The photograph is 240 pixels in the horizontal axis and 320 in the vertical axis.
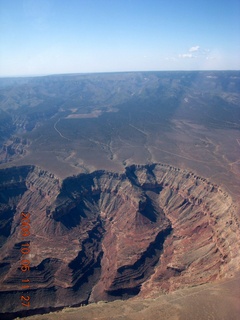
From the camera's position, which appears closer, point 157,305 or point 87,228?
point 157,305

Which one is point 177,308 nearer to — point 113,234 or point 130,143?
point 113,234

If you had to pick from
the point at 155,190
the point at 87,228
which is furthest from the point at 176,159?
the point at 87,228

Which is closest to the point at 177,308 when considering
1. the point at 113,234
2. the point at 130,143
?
the point at 113,234

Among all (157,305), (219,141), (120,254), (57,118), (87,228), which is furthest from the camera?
(57,118)

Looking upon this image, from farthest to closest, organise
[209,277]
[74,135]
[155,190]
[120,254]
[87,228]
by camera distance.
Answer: [74,135]
[155,190]
[87,228]
[120,254]
[209,277]

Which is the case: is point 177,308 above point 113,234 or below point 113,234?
above

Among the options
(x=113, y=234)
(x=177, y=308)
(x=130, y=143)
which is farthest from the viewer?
(x=130, y=143)

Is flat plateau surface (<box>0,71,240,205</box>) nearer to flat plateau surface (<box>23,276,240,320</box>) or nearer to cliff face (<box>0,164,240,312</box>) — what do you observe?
cliff face (<box>0,164,240,312</box>)

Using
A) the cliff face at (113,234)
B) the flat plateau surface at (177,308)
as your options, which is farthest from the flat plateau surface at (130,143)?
the flat plateau surface at (177,308)

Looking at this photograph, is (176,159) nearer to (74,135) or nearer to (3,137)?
(74,135)
